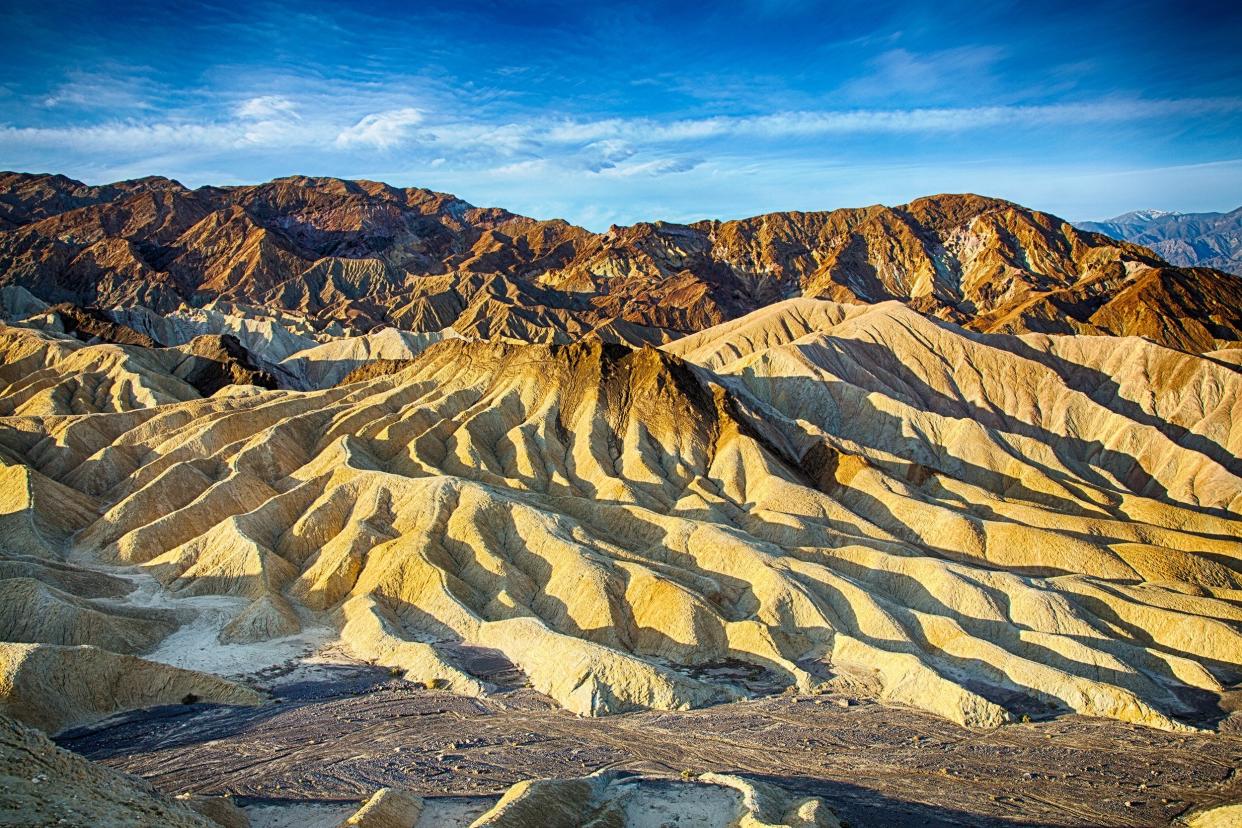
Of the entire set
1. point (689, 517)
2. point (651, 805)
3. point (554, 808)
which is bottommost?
point (651, 805)

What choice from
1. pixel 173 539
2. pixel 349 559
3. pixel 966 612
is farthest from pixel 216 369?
pixel 966 612

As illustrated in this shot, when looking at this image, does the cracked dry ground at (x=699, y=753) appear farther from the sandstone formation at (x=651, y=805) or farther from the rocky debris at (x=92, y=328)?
the rocky debris at (x=92, y=328)

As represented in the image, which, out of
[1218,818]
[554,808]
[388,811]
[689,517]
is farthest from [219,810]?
[689,517]

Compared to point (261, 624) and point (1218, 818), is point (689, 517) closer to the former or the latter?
point (261, 624)

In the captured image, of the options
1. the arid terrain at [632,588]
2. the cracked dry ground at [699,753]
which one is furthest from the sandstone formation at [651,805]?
the cracked dry ground at [699,753]

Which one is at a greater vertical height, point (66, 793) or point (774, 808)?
point (66, 793)

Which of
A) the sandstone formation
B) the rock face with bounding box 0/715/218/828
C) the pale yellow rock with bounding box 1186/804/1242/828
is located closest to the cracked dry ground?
the pale yellow rock with bounding box 1186/804/1242/828
